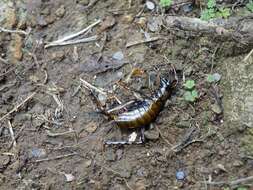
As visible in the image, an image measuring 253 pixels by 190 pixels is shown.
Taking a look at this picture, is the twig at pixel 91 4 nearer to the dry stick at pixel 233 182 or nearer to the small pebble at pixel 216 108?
the small pebble at pixel 216 108

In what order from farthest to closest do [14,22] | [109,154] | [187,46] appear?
[14,22] → [187,46] → [109,154]

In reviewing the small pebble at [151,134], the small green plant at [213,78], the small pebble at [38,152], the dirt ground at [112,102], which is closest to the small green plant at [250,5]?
the dirt ground at [112,102]

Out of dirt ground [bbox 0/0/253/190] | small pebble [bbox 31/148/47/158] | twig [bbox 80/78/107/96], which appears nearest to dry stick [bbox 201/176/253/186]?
dirt ground [bbox 0/0/253/190]

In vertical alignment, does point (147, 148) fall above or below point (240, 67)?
below

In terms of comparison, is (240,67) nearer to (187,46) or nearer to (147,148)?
(187,46)

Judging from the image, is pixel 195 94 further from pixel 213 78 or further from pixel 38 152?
pixel 38 152

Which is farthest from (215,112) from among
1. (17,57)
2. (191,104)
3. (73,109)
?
(17,57)

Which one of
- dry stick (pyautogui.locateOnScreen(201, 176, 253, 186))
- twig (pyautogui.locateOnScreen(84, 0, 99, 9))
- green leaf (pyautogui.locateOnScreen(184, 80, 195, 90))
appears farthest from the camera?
twig (pyautogui.locateOnScreen(84, 0, 99, 9))

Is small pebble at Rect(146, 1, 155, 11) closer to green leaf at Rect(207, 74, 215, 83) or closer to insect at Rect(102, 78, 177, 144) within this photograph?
insect at Rect(102, 78, 177, 144)
